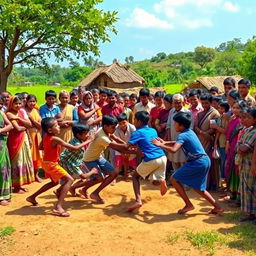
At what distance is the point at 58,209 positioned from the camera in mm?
5414

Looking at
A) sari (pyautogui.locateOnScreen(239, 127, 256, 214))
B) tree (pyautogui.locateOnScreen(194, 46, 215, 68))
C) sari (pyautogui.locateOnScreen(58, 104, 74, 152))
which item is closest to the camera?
sari (pyautogui.locateOnScreen(239, 127, 256, 214))

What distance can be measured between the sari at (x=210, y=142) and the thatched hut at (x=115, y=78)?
24.1 meters

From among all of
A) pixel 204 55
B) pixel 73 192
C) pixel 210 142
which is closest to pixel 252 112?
pixel 210 142

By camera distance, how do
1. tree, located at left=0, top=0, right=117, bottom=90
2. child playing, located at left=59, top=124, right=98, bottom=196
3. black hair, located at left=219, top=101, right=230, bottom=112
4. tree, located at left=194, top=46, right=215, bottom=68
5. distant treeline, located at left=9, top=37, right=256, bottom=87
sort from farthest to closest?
tree, located at left=194, top=46, right=215, bottom=68 → distant treeline, located at left=9, top=37, right=256, bottom=87 → tree, located at left=0, top=0, right=117, bottom=90 → black hair, located at left=219, top=101, right=230, bottom=112 → child playing, located at left=59, top=124, right=98, bottom=196

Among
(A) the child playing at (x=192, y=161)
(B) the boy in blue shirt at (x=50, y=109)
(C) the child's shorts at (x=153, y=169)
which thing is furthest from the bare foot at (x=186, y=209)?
(B) the boy in blue shirt at (x=50, y=109)

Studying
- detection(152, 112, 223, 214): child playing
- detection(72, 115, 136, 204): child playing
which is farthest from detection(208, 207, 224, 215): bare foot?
detection(72, 115, 136, 204): child playing

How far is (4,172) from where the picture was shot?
5.95 metres

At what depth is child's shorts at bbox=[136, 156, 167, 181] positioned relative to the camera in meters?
A: 5.47

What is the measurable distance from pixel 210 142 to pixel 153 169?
1.62m

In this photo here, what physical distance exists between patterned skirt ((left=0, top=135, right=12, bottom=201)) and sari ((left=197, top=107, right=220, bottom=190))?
3.34 metres

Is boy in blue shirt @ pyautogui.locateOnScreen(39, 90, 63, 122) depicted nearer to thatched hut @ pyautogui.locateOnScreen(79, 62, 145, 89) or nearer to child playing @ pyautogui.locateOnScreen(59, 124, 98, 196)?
child playing @ pyautogui.locateOnScreen(59, 124, 98, 196)

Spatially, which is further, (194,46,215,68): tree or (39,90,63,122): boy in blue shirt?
(194,46,215,68): tree

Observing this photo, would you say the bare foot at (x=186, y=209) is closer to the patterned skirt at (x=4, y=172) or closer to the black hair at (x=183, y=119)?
the black hair at (x=183, y=119)

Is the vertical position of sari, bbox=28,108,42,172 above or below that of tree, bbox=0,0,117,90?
below
